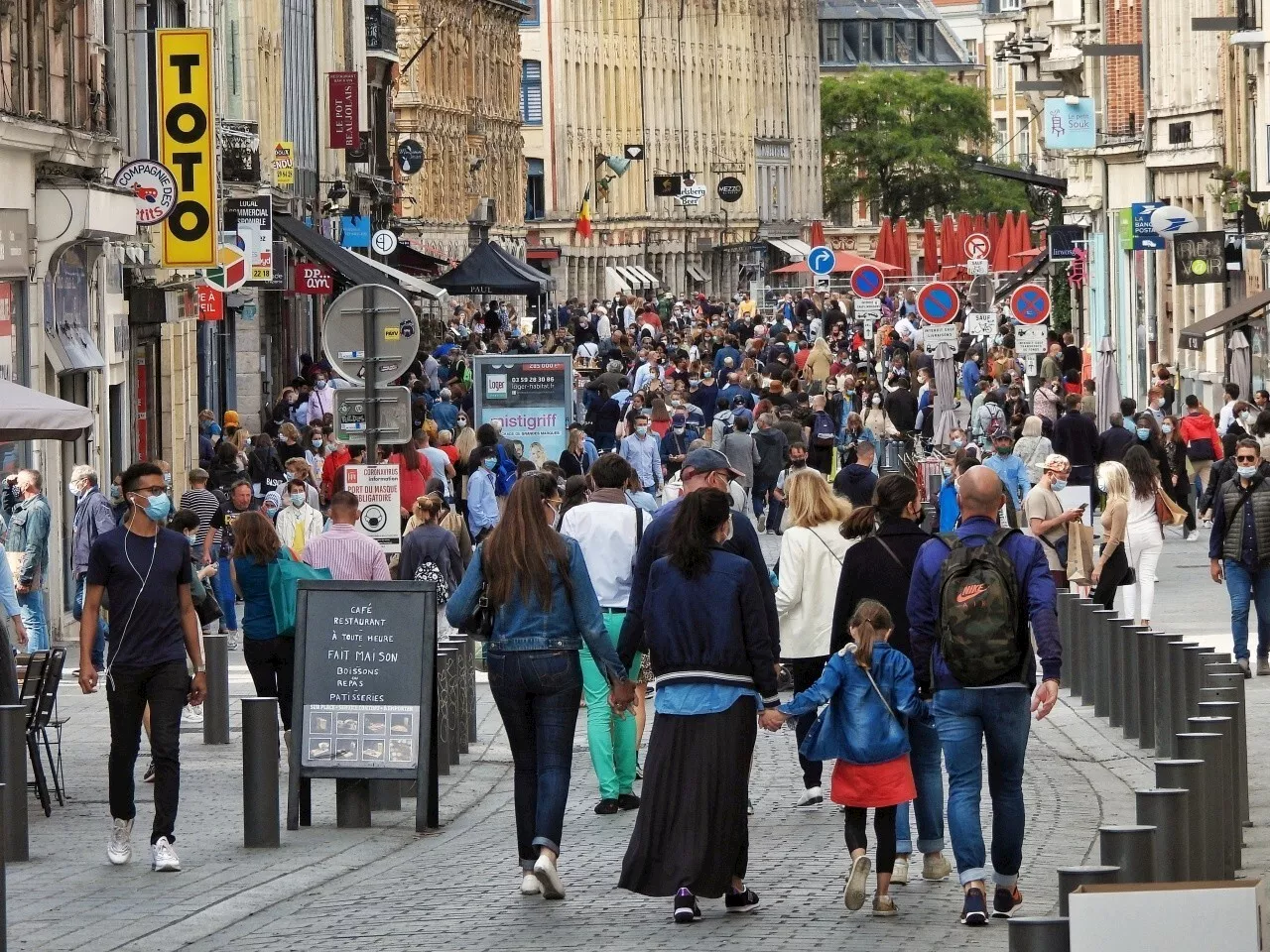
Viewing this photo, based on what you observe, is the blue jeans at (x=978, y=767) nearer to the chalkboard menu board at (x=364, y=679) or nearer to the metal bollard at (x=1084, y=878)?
the chalkboard menu board at (x=364, y=679)

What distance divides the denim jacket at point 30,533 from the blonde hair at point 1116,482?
7203 millimetres

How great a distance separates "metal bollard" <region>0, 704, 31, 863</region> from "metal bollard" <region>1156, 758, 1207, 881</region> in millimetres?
4332

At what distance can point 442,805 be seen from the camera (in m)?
14.2

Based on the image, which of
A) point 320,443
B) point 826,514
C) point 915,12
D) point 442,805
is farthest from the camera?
point 915,12

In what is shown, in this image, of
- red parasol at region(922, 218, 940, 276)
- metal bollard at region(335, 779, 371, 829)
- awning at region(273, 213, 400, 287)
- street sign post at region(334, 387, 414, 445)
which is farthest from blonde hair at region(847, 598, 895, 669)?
red parasol at region(922, 218, 940, 276)

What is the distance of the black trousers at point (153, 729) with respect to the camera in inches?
467

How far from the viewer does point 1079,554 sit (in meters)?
21.5

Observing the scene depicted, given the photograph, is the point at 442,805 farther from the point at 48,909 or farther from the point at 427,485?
the point at 427,485

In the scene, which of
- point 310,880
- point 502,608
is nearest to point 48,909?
point 310,880

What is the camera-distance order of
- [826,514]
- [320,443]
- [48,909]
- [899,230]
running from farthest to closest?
[899,230], [320,443], [826,514], [48,909]

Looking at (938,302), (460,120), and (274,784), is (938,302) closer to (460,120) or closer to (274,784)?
(274,784)

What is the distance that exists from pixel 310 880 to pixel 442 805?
2587 millimetres

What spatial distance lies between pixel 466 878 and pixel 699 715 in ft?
5.72

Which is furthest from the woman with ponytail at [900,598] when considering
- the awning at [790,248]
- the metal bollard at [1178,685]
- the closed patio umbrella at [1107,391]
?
the awning at [790,248]
